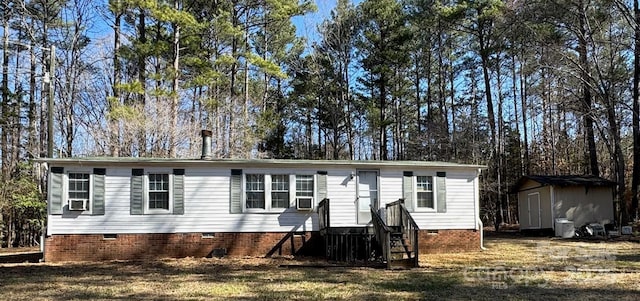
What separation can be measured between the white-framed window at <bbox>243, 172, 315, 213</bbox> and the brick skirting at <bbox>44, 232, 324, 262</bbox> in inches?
27.0

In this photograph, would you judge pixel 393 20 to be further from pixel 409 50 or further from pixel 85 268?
pixel 85 268

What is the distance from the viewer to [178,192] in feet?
41.8

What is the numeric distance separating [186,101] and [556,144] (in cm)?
2006

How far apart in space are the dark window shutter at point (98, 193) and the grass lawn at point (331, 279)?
133 centimetres

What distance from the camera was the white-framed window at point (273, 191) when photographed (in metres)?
13.1

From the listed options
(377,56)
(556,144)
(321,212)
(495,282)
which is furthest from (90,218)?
(556,144)

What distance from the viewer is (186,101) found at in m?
21.9

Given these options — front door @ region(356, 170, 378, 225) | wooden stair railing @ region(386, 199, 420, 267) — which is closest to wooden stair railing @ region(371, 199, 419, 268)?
wooden stair railing @ region(386, 199, 420, 267)

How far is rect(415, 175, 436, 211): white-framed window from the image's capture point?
13.9m

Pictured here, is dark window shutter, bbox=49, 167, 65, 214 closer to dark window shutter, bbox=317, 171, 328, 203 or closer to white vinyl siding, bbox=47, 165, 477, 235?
white vinyl siding, bbox=47, 165, 477, 235

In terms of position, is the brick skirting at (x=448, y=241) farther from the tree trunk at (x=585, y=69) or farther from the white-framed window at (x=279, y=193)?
the tree trunk at (x=585, y=69)

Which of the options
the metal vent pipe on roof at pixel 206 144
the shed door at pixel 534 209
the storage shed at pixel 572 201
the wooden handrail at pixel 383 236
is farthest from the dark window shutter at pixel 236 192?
the shed door at pixel 534 209

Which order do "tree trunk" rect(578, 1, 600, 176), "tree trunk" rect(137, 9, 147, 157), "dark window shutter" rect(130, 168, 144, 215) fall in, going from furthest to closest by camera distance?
"tree trunk" rect(578, 1, 600, 176)
"tree trunk" rect(137, 9, 147, 157)
"dark window shutter" rect(130, 168, 144, 215)

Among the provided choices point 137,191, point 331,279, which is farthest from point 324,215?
point 137,191
